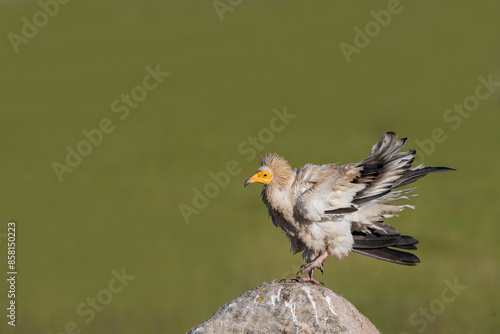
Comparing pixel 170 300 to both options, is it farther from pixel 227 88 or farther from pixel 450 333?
pixel 227 88

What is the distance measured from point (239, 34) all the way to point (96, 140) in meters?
15.4

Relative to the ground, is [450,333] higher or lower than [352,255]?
lower

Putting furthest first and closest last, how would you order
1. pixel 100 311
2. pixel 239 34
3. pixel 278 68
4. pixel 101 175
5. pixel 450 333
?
1. pixel 239 34
2. pixel 278 68
3. pixel 101 175
4. pixel 100 311
5. pixel 450 333

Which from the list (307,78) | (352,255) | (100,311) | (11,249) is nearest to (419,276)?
(352,255)

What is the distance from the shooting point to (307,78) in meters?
40.9

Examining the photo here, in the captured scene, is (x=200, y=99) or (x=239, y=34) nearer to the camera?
(x=200, y=99)

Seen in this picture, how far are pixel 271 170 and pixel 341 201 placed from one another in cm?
104

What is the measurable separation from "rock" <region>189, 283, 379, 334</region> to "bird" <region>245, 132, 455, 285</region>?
3.48ft

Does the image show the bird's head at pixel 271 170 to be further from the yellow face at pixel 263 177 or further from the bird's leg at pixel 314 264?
the bird's leg at pixel 314 264

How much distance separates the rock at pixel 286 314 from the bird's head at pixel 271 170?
168 centimetres

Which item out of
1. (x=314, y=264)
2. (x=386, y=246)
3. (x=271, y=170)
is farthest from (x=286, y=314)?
(x=386, y=246)

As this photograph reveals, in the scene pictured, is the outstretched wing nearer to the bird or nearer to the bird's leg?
the bird

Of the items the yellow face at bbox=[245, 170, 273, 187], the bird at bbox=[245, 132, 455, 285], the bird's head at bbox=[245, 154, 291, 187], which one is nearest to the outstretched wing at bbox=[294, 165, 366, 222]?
the bird at bbox=[245, 132, 455, 285]

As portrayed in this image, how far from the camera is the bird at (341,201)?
1090 centimetres
